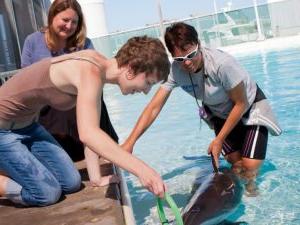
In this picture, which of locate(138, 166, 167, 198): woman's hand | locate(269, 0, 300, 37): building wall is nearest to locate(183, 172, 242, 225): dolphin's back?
locate(138, 166, 167, 198): woman's hand

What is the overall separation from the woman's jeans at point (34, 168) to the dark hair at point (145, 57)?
1.10 meters

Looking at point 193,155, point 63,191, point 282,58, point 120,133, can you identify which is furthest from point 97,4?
point 63,191

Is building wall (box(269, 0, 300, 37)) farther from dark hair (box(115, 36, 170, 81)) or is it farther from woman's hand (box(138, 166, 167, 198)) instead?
woman's hand (box(138, 166, 167, 198))

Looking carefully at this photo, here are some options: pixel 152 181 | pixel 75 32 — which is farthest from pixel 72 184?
pixel 75 32

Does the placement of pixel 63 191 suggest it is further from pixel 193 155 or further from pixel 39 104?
pixel 193 155

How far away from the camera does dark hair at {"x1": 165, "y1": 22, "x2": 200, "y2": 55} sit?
4.04 m

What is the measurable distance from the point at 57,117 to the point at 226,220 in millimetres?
1957

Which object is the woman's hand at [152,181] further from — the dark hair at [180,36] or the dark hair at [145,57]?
the dark hair at [180,36]

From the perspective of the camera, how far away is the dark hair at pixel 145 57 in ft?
9.05

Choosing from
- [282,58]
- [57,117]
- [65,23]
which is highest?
[65,23]

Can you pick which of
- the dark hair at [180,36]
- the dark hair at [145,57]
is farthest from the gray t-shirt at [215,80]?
the dark hair at [145,57]

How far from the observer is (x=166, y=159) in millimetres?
6676

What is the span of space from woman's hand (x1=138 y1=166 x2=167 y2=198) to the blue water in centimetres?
143

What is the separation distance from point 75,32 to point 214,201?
194cm
